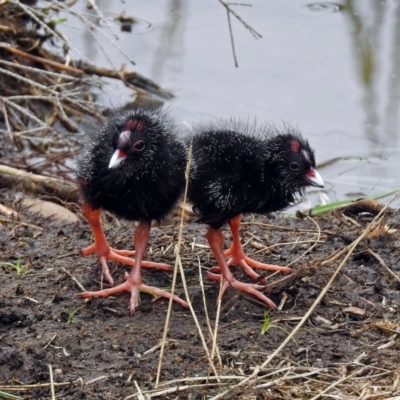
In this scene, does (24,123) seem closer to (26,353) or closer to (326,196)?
(326,196)

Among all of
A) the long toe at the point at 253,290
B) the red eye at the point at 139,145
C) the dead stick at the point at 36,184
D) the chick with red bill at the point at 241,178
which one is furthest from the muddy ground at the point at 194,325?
the dead stick at the point at 36,184

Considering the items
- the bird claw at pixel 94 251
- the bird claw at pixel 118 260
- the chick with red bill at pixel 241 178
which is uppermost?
the chick with red bill at pixel 241 178

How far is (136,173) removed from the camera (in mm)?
4871

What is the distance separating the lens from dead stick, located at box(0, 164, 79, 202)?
7668mm

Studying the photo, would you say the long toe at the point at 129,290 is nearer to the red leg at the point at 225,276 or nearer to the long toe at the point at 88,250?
the red leg at the point at 225,276

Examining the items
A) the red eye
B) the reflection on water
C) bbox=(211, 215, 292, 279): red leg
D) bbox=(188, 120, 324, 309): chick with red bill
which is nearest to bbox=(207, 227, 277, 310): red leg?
bbox=(188, 120, 324, 309): chick with red bill

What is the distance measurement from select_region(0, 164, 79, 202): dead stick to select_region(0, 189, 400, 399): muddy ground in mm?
1519

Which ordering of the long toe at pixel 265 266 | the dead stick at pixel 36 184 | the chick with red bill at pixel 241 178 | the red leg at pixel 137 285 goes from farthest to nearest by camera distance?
the dead stick at pixel 36 184, the long toe at pixel 265 266, the chick with red bill at pixel 241 178, the red leg at pixel 137 285

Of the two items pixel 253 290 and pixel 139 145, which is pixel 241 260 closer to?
pixel 253 290

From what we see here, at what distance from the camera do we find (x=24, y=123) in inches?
356

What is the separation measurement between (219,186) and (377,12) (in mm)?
7566

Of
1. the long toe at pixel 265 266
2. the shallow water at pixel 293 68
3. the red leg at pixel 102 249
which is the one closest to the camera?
the red leg at pixel 102 249

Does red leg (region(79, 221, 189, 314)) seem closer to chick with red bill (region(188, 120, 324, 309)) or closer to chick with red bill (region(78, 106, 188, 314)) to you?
chick with red bill (region(78, 106, 188, 314))

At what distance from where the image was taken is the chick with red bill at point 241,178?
5082mm
